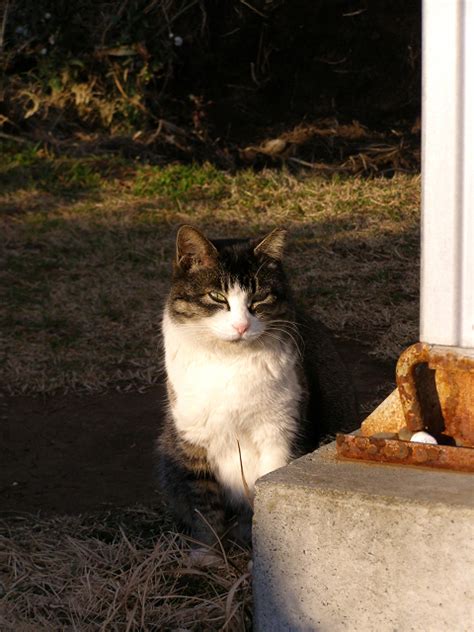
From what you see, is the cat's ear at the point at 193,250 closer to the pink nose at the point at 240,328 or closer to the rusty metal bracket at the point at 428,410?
the pink nose at the point at 240,328

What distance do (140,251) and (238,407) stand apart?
11.8ft

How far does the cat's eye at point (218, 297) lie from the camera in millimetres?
3301

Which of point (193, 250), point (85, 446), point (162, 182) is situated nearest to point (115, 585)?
point (193, 250)

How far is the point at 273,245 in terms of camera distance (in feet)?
11.3

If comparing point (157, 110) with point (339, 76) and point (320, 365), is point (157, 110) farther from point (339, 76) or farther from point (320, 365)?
point (320, 365)

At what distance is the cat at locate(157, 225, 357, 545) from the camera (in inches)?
125

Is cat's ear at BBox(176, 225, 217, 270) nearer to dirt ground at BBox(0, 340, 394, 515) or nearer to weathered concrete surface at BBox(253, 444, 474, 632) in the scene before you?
dirt ground at BBox(0, 340, 394, 515)

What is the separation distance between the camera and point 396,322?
5.50m

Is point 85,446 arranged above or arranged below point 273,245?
below

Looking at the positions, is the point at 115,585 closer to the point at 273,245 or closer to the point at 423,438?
the point at 423,438

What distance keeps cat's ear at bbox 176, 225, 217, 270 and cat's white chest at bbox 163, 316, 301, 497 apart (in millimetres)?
268

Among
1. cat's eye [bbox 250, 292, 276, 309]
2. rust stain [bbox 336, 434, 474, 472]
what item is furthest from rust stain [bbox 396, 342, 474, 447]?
cat's eye [bbox 250, 292, 276, 309]

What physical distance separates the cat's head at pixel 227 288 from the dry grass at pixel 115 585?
68cm

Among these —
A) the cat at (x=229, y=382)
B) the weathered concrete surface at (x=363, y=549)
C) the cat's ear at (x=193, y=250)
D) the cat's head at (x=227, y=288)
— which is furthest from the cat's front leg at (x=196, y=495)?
the weathered concrete surface at (x=363, y=549)
